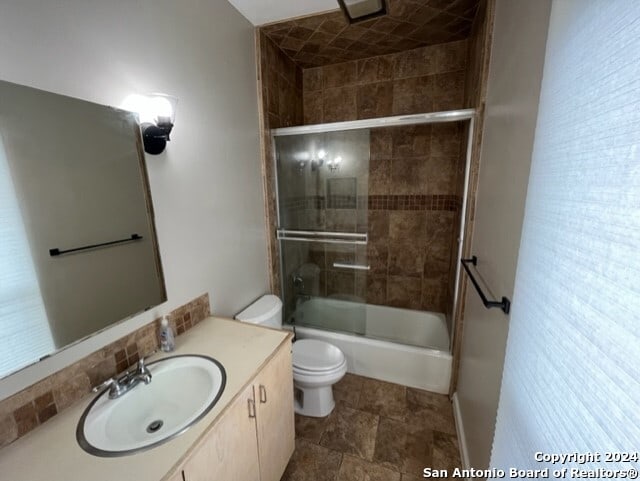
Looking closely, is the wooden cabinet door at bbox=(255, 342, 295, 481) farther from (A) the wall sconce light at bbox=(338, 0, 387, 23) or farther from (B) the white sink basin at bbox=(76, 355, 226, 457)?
(A) the wall sconce light at bbox=(338, 0, 387, 23)

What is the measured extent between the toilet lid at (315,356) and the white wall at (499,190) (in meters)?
0.81

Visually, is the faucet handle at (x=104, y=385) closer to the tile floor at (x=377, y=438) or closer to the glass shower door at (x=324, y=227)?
the tile floor at (x=377, y=438)

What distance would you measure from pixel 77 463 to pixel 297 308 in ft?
6.04

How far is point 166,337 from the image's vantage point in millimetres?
1194

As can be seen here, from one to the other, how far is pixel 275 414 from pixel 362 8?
184 cm

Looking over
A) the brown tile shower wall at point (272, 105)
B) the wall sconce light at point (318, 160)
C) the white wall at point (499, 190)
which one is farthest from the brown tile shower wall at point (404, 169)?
the white wall at point (499, 190)

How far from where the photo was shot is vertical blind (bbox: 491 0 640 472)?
1.20 ft

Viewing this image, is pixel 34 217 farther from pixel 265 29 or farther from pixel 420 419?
pixel 420 419

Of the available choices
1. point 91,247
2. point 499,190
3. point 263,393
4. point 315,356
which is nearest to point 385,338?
point 315,356

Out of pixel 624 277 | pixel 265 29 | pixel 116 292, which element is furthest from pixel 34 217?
pixel 265 29

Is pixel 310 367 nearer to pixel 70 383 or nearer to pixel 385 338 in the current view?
pixel 385 338

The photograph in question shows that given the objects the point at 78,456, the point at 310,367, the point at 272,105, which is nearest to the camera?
the point at 78,456

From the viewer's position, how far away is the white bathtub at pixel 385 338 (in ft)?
6.50

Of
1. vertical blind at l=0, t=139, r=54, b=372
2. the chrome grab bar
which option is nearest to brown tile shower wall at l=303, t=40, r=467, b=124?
the chrome grab bar
